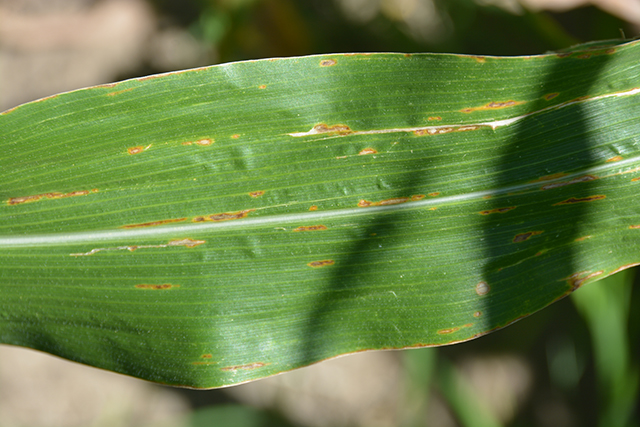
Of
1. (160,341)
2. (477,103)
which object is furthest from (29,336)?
(477,103)

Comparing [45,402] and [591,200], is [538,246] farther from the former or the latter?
[45,402]

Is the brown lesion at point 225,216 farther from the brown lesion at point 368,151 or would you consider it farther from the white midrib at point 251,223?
the brown lesion at point 368,151

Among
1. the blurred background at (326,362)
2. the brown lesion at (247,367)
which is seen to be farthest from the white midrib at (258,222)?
the blurred background at (326,362)

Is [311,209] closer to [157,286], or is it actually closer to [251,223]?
[251,223]

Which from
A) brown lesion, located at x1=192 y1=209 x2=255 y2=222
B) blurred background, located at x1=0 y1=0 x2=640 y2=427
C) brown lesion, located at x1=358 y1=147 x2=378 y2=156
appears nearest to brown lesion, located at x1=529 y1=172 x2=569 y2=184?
brown lesion, located at x1=358 y1=147 x2=378 y2=156

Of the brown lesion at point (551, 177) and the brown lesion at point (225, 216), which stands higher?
the brown lesion at point (551, 177)

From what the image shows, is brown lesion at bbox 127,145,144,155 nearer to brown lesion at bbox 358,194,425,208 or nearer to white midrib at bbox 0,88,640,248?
white midrib at bbox 0,88,640,248
